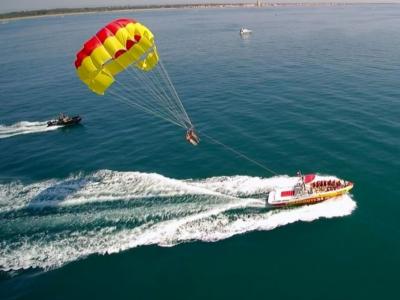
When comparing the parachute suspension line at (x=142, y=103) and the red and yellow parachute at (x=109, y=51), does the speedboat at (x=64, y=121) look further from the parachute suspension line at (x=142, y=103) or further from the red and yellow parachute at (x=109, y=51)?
the red and yellow parachute at (x=109, y=51)

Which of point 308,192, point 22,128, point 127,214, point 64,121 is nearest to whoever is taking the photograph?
point 127,214

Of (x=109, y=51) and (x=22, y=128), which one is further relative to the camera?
(x=22, y=128)

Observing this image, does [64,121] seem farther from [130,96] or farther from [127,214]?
[127,214]

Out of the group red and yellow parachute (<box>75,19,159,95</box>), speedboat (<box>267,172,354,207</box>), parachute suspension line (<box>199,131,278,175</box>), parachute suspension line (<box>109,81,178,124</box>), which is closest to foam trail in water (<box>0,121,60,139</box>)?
parachute suspension line (<box>109,81,178,124</box>)

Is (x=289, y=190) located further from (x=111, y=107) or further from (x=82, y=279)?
(x=111, y=107)

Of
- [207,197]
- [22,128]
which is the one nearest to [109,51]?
[207,197]

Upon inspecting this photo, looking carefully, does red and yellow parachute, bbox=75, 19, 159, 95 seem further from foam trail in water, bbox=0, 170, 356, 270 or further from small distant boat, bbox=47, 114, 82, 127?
small distant boat, bbox=47, 114, 82, 127

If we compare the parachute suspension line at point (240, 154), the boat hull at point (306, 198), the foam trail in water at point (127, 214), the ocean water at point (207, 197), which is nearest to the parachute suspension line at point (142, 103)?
the ocean water at point (207, 197)
